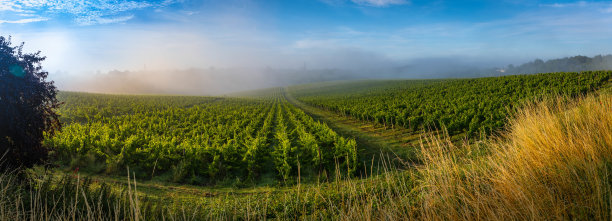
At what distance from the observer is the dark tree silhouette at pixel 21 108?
25.6 feet

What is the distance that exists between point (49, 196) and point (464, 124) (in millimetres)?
22891

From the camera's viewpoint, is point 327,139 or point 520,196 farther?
point 327,139

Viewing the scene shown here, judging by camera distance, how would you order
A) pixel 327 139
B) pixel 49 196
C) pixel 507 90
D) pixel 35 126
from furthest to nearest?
pixel 507 90 < pixel 327 139 < pixel 35 126 < pixel 49 196

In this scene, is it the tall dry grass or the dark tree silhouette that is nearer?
the tall dry grass

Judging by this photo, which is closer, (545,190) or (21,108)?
(545,190)

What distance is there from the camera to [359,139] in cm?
2277

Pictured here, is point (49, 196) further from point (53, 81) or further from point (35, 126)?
point (53, 81)

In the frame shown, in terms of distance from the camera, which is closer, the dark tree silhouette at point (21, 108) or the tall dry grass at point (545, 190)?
the tall dry grass at point (545, 190)

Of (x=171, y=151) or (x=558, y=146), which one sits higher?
(x=558, y=146)

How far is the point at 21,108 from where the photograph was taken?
27.0 feet

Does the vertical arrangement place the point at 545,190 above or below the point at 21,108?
below

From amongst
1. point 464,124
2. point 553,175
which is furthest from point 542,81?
point 553,175

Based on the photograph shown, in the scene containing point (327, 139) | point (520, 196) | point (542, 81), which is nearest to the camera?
point (520, 196)

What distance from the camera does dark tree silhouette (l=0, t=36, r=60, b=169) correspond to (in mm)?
7797
